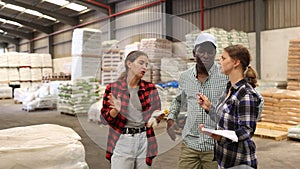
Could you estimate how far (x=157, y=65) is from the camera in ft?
6.18

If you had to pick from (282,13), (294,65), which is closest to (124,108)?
(294,65)

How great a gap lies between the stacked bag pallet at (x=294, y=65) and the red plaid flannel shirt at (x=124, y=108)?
5578 mm

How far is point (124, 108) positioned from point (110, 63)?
0.95 feet

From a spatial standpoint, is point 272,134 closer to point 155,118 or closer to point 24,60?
point 155,118

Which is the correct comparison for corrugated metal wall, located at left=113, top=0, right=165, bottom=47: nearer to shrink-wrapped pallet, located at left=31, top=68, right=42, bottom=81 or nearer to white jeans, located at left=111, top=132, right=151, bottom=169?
white jeans, located at left=111, top=132, right=151, bottom=169

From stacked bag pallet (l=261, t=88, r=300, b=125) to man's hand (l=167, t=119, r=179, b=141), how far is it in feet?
15.0

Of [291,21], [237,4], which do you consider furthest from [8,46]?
[291,21]

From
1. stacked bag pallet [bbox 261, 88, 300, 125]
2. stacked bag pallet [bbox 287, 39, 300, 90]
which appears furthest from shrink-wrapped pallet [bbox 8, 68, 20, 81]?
stacked bag pallet [bbox 287, 39, 300, 90]

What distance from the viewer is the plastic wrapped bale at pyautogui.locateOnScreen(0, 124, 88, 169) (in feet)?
Result: 6.40

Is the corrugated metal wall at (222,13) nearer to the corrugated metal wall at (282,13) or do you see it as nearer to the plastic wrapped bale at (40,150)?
the corrugated metal wall at (282,13)

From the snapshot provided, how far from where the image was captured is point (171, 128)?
6.24 feet

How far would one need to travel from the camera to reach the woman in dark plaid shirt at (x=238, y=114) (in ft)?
5.02

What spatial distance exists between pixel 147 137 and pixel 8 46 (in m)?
27.7

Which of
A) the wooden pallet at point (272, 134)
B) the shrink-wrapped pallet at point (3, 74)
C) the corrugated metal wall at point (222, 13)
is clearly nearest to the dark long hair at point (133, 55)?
the wooden pallet at point (272, 134)
